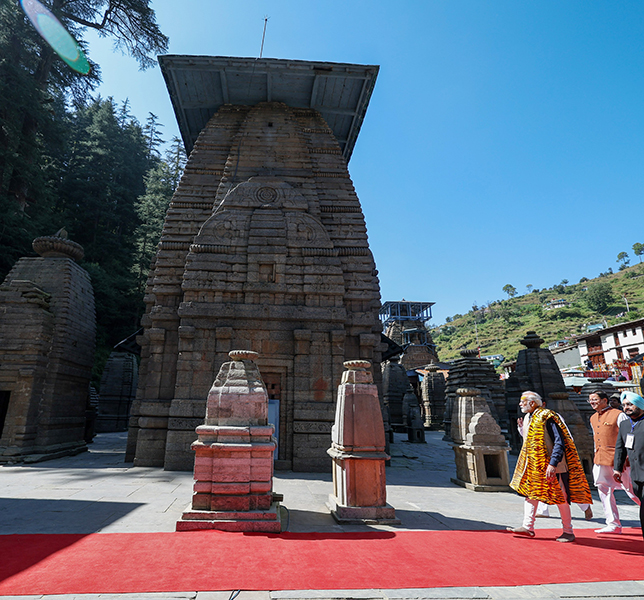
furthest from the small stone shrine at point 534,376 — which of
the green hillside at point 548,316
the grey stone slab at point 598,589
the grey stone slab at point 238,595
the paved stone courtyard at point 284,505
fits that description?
A: the green hillside at point 548,316

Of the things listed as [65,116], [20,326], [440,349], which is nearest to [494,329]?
[440,349]

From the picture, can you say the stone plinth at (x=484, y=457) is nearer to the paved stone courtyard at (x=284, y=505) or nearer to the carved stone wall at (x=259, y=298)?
the paved stone courtyard at (x=284, y=505)

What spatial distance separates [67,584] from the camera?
10.6 feet

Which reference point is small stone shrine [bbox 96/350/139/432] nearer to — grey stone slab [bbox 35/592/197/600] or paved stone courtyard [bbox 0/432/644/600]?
paved stone courtyard [bbox 0/432/644/600]

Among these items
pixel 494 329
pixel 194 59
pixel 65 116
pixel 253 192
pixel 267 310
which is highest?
pixel 65 116

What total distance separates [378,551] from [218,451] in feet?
7.68

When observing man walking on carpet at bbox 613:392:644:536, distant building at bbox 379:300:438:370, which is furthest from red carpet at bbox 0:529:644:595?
distant building at bbox 379:300:438:370

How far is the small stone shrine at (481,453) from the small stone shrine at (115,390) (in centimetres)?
2023

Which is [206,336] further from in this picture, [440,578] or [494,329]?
[494,329]

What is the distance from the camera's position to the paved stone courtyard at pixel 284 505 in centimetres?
327

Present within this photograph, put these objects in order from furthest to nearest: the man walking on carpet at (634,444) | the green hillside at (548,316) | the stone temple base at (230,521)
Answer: the green hillside at (548,316) → the stone temple base at (230,521) → the man walking on carpet at (634,444)

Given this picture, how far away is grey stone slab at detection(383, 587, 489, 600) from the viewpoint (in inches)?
124

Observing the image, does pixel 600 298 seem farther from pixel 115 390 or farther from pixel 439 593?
pixel 439 593

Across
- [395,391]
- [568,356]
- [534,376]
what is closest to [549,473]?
[534,376]
